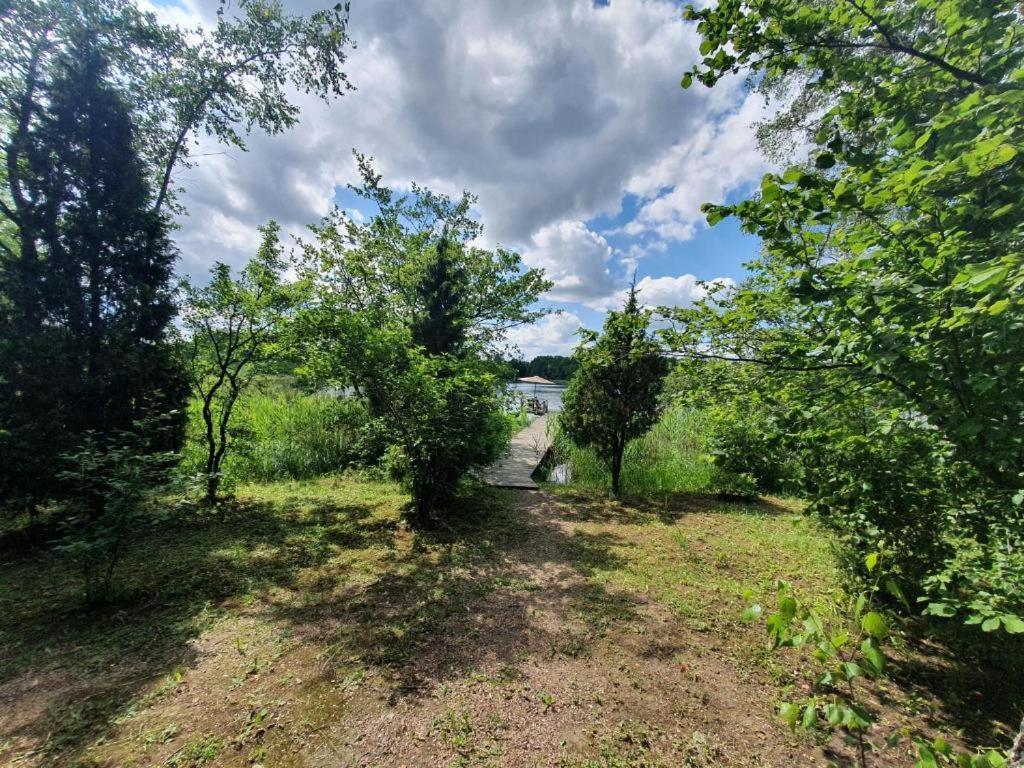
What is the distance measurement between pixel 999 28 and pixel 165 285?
7.84m

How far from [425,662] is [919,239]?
3.73 metres

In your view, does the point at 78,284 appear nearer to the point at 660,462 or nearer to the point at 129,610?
the point at 129,610

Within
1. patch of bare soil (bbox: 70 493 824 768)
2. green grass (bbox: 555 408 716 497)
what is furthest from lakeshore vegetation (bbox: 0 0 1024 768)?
green grass (bbox: 555 408 716 497)

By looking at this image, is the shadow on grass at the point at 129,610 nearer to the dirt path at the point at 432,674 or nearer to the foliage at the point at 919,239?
the dirt path at the point at 432,674

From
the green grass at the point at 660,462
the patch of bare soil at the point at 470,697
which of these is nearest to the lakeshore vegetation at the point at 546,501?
the patch of bare soil at the point at 470,697

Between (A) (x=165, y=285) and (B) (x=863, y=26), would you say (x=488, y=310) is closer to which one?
(A) (x=165, y=285)

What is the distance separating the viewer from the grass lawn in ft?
6.72

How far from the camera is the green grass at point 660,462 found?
7.35 metres

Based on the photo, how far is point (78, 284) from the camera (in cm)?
466

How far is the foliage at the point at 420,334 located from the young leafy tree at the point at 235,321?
2.15 feet

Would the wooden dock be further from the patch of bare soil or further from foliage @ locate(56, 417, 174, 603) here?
foliage @ locate(56, 417, 174, 603)

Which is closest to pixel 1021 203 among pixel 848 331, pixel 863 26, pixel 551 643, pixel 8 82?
pixel 848 331

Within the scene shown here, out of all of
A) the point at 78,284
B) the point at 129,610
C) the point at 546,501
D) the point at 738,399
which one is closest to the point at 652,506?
the point at 546,501

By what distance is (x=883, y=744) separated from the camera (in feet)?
6.88
